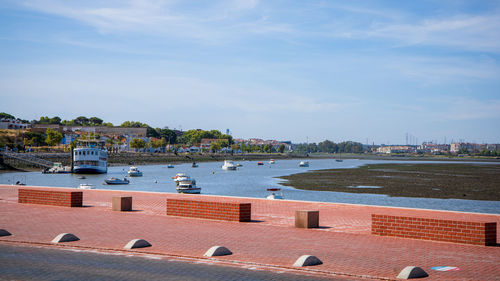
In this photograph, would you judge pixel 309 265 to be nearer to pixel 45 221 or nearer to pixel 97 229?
pixel 97 229

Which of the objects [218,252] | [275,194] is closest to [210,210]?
[218,252]

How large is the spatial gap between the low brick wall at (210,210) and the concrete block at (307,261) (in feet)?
20.9

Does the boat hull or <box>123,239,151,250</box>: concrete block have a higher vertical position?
<box>123,239,151,250</box>: concrete block

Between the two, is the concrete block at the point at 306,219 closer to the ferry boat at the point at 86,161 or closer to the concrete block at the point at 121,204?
the concrete block at the point at 121,204

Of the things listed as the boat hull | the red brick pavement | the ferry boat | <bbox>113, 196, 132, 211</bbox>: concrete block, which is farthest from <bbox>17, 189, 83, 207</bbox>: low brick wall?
the ferry boat

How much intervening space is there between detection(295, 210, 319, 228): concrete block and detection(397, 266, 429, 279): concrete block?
6.55 metres

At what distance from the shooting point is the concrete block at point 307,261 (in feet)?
38.7

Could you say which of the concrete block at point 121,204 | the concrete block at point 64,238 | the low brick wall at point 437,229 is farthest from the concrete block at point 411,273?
the concrete block at point 121,204

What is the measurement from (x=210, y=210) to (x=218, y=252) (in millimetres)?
6235

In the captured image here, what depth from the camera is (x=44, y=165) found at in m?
118

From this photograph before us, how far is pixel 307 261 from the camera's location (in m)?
11.8

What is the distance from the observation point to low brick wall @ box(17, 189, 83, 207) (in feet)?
75.0

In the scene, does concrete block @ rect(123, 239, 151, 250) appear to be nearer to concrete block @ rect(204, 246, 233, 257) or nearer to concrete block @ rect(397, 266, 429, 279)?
concrete block @ rect(204, 246, 233, 257)

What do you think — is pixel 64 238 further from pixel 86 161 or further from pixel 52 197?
pixel 86 161
